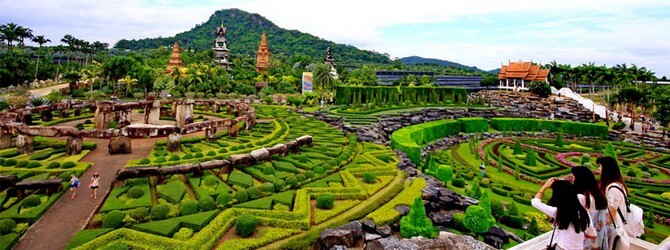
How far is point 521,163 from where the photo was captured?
113 ft

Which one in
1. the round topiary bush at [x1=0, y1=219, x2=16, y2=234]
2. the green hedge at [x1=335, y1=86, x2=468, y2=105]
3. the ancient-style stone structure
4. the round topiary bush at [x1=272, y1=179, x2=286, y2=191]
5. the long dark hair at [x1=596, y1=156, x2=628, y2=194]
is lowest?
Answer: the round topiary bush at [x1=0, y1=219, x2=16, y2=234]

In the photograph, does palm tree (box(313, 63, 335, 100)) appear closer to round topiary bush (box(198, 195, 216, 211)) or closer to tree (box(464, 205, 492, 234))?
round topiary bush (box(198, 195, 216, 211))

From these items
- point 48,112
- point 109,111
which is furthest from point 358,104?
point 48,112

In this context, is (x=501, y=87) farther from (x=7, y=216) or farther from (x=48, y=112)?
(x=7, y=216)

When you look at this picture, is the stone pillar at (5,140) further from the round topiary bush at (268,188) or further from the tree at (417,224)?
the tree at (417,224)

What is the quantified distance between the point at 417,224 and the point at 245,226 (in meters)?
6.77

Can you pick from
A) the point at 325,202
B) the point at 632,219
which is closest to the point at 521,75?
the point at 325,202

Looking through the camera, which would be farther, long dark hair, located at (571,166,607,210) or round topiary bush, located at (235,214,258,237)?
round topiary bush, located at (235,214,258,237)

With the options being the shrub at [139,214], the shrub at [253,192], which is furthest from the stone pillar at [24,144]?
the shrub at [253,192]

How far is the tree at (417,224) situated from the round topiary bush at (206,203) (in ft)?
27.0

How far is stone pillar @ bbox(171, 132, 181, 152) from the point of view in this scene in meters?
27.1

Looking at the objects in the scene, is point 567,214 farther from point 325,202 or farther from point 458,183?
point 458,183

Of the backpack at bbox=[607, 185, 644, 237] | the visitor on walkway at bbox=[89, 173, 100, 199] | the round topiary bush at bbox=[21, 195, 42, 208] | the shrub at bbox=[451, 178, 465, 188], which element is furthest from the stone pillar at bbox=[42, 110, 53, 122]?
the backpack at bbox=[607, 185, 644, 237]

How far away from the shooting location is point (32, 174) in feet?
65.7
